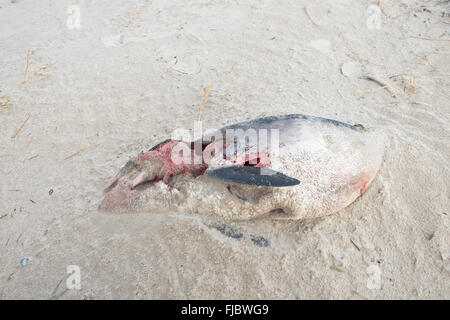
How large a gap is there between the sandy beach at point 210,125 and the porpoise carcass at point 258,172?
148 millimetres

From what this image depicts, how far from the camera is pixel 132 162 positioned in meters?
2.01

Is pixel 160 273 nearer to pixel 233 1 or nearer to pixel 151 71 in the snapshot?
pixel 151 71

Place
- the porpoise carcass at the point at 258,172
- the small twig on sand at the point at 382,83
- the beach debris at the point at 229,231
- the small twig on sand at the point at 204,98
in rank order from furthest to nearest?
the small twig on sand at the point at 382,83, the small twig on sand at the point at 204,98, the beach debris at the point at 229,231, the porpoise carcass at the point at 258,172

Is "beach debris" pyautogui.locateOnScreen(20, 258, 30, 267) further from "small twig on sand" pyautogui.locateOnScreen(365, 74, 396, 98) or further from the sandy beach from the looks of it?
"small twig on sand" pyautogui.locateOnScreen(365, 74, 396, 98)

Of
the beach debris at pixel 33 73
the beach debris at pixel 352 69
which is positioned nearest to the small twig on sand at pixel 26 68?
the beach debris at pixel 33 73

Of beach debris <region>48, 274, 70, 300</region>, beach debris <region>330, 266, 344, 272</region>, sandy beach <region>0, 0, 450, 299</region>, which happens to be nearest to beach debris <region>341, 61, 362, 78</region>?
sandy beach <region>0, 0, 450, 299</region>

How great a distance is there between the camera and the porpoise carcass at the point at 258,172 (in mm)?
1781

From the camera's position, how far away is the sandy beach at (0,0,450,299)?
1763 millimetres

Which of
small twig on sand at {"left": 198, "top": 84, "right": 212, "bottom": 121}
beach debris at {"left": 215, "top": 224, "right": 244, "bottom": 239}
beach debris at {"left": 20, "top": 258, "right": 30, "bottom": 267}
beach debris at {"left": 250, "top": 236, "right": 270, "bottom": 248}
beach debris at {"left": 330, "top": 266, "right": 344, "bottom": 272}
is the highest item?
small twig on sand at {"left": 198, "top": 84, "right": 212, "bottom": 121}

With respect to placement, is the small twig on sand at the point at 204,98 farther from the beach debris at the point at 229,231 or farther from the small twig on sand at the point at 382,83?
the small twig on sand at the point at 382,83

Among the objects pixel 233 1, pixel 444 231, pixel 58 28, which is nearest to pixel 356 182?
pixel 444 231

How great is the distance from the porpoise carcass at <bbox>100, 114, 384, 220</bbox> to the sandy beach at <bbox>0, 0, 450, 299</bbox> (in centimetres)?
15

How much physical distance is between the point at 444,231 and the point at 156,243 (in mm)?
1884

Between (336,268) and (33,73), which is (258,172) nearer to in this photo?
(336,268)
